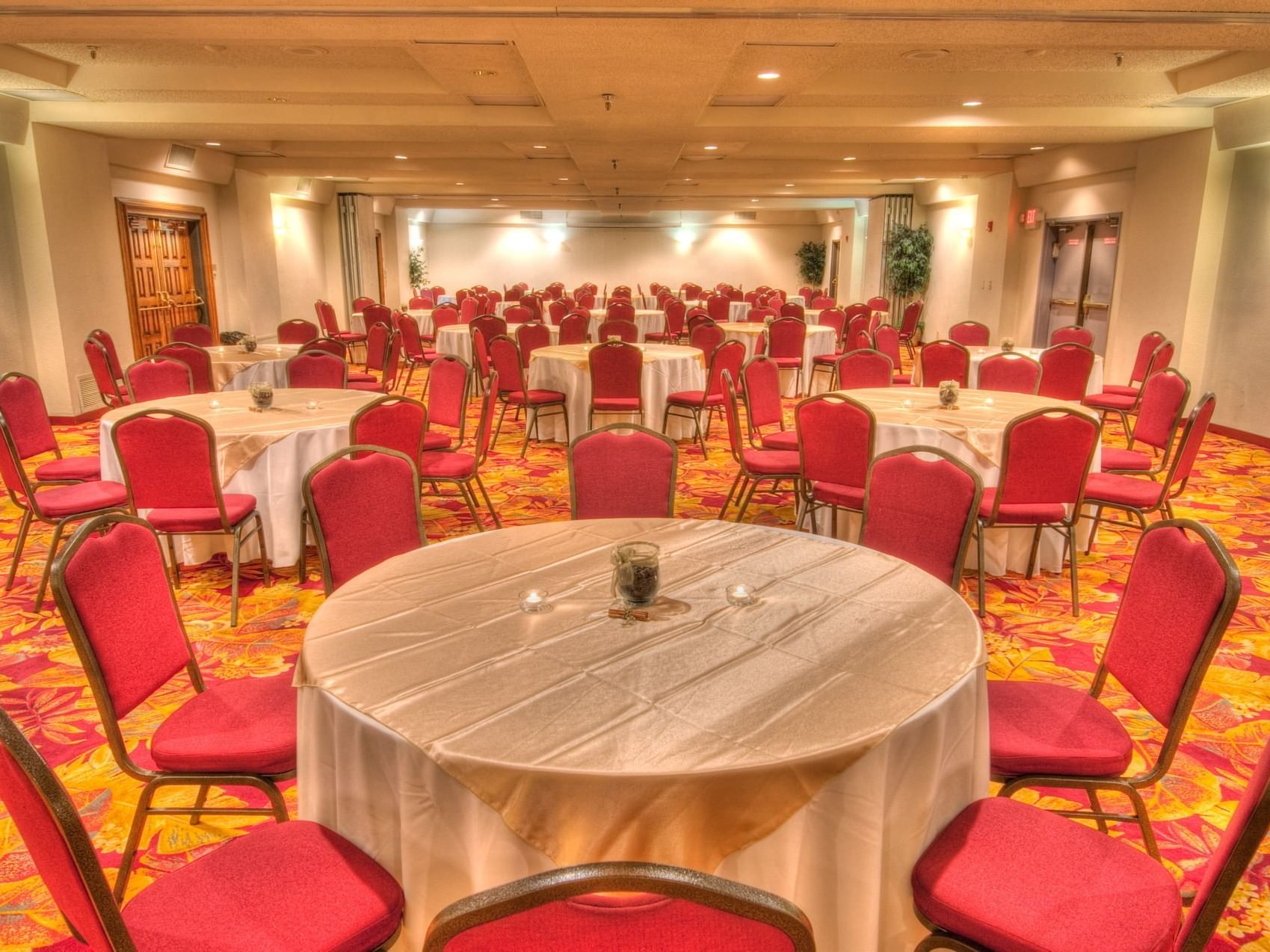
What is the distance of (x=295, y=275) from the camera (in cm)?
1459

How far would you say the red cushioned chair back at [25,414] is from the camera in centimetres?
452

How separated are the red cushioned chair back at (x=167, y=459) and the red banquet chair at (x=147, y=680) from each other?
177 cm

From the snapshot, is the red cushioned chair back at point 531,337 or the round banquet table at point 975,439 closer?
the round banquet table at point 975,439

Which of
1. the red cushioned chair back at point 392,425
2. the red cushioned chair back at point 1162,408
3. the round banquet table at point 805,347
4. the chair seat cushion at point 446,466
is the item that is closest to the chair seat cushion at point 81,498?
the red cushioned chair back at point 392,425

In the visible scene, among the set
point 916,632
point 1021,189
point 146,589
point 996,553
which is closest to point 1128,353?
point 1021,189

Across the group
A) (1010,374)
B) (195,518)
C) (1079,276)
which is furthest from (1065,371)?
(195,518)

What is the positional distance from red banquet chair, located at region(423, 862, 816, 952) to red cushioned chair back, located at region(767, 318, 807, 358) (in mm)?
9230

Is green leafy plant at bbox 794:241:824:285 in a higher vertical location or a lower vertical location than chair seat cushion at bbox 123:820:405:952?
higher

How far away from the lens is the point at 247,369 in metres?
7.45

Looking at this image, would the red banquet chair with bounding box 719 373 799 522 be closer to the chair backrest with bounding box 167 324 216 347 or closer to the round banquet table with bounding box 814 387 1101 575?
the round banquet table with bounding box 814 387 1101 575

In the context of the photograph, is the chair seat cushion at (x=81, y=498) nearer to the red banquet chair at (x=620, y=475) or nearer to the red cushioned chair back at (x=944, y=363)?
the red banquet chair at (x=620, y=475)

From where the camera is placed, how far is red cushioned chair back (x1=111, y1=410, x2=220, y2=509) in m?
3.94
